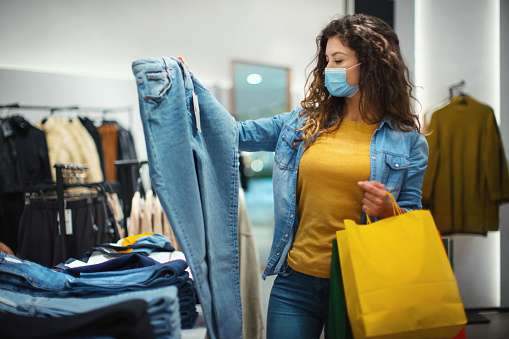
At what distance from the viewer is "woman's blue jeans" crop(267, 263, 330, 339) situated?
123 centimetres

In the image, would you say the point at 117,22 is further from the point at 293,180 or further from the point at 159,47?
the point at 293,180

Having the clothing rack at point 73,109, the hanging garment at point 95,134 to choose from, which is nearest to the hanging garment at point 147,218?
the hanging garment at point 95,134

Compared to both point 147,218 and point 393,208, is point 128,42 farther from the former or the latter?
point 393,208

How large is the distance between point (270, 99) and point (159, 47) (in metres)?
1.40

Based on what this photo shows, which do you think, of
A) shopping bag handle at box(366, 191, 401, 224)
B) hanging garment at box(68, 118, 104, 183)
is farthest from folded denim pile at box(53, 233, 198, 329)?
hanging garment at box(68, 118, 104, 183)

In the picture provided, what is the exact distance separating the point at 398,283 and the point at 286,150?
0.59 m

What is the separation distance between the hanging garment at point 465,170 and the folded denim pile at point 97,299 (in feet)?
7.87

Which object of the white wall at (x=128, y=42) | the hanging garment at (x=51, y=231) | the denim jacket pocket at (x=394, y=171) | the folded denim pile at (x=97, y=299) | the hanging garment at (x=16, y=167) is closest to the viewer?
the folded denim pile at (x=97, y=299)

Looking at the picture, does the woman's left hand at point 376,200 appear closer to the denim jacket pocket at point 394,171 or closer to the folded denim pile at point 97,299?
the denim jacket pocket at point 394,171

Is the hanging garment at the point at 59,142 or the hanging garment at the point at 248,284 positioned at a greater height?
the hanging garment at the point at 59,142

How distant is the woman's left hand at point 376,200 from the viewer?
1141 millimetres

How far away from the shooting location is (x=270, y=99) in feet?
14.3

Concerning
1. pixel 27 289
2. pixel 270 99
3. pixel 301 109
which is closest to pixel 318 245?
pixel 301 109

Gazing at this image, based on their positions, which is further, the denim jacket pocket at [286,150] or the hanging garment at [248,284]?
the hanging garment at [248,284]
